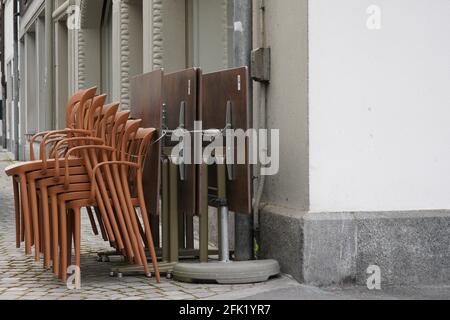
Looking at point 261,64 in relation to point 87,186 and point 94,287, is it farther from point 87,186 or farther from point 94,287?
point 94,287

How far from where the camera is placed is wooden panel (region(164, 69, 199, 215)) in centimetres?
621

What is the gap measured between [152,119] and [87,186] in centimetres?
85

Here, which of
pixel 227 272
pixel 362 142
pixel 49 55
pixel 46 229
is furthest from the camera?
pixel 49 55

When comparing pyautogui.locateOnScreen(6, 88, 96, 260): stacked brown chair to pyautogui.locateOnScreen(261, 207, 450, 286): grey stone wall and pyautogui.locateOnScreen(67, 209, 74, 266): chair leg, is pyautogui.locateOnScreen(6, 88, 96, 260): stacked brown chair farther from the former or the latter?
pyautogui.locateOnScreen(261, 207, 450, 286): grey stone wall

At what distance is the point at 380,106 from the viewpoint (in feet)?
20.2

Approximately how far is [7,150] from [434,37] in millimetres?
31030

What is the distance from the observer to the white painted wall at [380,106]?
6.05 meters

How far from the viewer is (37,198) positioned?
6.31 m

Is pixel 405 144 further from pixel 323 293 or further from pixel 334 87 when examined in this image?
pixel 323 293

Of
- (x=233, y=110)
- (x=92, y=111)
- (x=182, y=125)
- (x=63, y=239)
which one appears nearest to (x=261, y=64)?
(x=233, y=110)

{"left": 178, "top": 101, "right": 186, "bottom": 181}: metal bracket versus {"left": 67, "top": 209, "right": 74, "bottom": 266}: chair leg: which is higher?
{"left": 178, "top": 101, "right": 186, "bottom": 181}: metal bracket

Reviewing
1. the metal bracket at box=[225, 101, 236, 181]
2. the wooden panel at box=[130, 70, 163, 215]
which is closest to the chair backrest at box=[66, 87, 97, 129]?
the wooden panel at box=[130, 70, 163, 215]

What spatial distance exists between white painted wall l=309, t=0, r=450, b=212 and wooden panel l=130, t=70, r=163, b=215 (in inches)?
42.5
